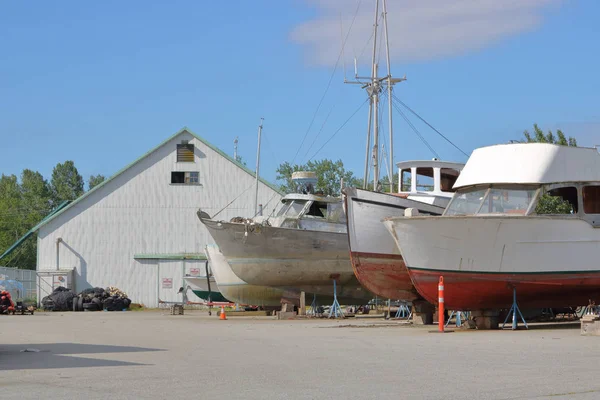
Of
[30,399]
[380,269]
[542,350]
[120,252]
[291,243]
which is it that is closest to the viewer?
[30,399]

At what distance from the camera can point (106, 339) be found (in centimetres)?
1656

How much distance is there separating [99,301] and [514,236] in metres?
27.7

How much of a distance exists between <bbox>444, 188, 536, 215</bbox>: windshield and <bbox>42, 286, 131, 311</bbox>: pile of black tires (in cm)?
2584

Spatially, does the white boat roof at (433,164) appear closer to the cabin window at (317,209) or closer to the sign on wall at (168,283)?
the cabin window at (317,209)

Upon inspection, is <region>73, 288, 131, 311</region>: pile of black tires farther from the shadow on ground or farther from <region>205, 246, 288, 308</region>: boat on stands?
the shadow on ground

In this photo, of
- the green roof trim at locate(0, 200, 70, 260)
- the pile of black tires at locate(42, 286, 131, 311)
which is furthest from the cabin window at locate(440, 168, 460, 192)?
the green roof trim at locate(0, 200, 70, 260)

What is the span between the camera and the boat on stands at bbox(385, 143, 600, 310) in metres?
18.9

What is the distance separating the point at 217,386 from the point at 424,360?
139 inches

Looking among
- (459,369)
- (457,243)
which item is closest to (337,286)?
(457,243)

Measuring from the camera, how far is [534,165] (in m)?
19.5

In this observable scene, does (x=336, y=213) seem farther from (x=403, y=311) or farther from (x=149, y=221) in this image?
(x=149, y=221)

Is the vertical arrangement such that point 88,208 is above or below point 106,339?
above

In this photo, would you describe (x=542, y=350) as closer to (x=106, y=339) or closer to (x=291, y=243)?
(x=106, y=339)

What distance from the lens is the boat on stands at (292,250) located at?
29.7m
